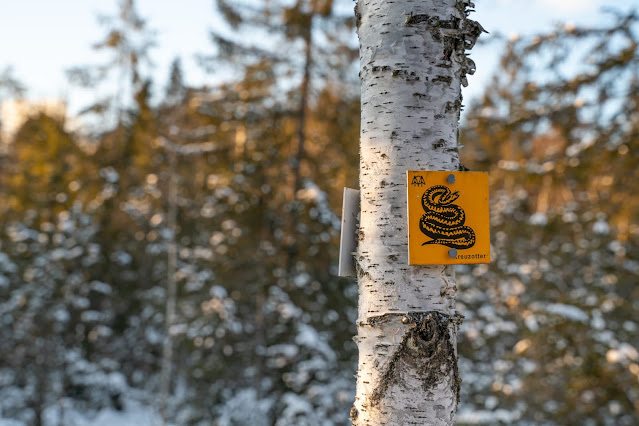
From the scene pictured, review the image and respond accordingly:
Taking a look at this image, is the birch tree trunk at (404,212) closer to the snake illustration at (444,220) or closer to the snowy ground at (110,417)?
the snake illustration at (444,220)

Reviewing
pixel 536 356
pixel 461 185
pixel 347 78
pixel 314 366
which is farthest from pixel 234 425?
pixel 461 185

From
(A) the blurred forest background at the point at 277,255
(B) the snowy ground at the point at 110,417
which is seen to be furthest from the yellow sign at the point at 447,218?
(B) the snowy ground at the point at 110,417

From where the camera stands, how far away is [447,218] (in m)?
1.50

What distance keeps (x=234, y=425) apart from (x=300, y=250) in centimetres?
227

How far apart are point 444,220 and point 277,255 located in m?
5.55

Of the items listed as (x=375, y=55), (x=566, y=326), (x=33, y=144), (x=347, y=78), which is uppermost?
(x=347, y=78)

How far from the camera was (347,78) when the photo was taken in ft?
26.9

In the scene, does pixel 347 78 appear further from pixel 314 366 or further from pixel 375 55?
pixel 375 55

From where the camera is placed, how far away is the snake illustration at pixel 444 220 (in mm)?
1456

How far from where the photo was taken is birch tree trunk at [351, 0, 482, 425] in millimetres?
1431

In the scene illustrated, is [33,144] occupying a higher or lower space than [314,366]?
higher

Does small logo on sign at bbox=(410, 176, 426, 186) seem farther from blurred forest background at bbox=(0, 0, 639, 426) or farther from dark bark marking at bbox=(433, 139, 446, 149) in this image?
blurred forest background at bbox=(0, 0, 639, 426)

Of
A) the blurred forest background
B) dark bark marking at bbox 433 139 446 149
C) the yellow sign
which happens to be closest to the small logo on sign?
the yellow sign

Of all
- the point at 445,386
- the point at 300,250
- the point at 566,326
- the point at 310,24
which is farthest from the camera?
the point at 310,24
